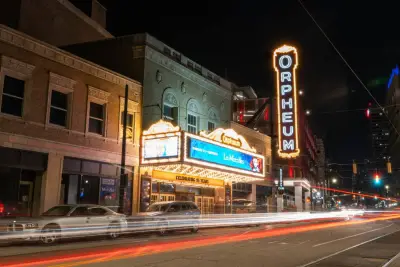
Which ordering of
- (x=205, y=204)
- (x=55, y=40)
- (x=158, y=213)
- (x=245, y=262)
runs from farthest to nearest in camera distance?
(x=205, y=204) < (x=55, y=40) < (x=158, y=213) < (x=245, y=262)

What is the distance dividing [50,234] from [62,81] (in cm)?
900

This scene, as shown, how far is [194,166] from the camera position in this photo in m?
26.5

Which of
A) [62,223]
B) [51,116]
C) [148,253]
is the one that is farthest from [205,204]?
[148,253]

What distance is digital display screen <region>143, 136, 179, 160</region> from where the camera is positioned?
24688 millimetres

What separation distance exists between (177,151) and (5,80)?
10004mm

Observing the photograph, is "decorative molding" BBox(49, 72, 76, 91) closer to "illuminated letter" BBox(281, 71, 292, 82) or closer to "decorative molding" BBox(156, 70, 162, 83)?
"decorative molding" BBox(156, 70, 162, 83)

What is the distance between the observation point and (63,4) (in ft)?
99.2

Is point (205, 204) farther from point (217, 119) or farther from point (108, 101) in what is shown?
point (108, 101)

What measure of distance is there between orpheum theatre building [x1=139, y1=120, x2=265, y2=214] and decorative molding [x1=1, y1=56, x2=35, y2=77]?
27.4ft

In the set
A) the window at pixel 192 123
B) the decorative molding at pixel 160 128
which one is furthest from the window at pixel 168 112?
the decorative molding at pixel 160 128

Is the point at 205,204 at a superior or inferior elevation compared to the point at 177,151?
inferior

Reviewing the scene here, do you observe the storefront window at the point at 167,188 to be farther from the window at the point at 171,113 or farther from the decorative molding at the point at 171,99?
the decorative molding at the point at 171,99

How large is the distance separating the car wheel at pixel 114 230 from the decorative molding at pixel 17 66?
26.8ft

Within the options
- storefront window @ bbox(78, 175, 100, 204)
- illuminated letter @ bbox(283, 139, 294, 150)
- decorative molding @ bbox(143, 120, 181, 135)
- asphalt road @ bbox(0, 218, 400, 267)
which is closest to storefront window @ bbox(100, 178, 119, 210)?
storefront window @ bbox(78, 175, 100, 204)
